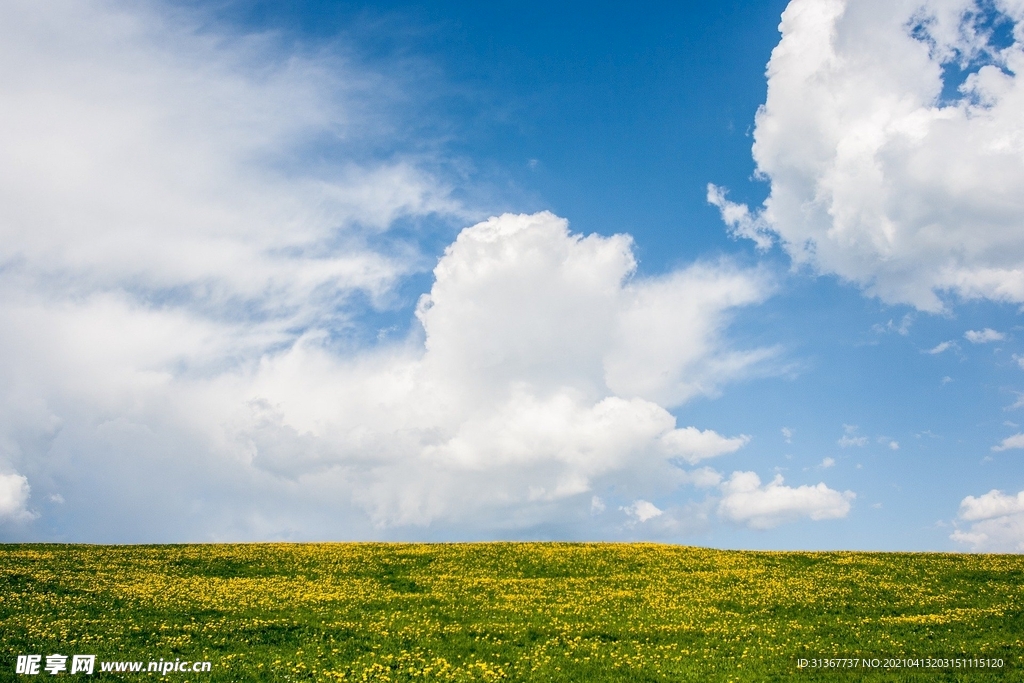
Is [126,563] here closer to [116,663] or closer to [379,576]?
[379,576]

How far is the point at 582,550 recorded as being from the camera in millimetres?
53906

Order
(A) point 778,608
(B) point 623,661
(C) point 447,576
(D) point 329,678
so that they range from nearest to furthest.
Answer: (D) point 329,678 → (B) point 623,661 → (A) point 778,608 → (C) point 447,576

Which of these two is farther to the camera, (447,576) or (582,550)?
(582,550)

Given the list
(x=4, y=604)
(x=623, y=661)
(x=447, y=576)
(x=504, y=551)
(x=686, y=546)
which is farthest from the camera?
(x=686, y=546)

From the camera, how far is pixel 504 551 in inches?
2100

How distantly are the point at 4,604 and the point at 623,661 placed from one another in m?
32.7

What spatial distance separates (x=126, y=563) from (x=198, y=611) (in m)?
15.2

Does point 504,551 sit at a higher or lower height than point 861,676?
higher

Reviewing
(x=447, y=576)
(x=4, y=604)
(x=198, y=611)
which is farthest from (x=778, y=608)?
(x=4, y=604)

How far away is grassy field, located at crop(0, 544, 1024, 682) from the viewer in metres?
30.2

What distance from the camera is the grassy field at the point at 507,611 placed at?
3019 centimetres

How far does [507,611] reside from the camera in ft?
127

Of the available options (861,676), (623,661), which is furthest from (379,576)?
(861,676)

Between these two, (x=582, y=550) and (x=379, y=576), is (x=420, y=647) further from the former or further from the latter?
(x=582, y=550)
